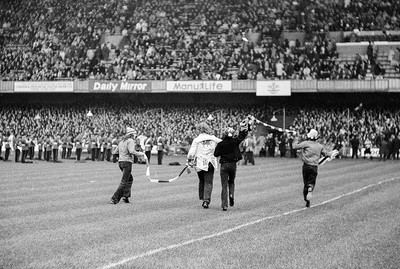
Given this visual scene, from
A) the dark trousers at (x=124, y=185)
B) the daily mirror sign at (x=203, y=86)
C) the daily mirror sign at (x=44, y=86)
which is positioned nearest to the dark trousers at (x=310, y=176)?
the dark trousers at (x=124, y=185)

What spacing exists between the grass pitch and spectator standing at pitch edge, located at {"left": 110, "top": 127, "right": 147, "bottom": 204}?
324 millimetres

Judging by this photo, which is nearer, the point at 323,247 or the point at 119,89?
the point at 323,247

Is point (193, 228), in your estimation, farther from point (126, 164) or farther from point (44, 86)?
point (44, 86)

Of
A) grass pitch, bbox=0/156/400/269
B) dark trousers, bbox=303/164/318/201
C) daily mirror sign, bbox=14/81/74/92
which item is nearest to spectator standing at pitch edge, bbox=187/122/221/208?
grass pitch, bbox=0/156/400/269

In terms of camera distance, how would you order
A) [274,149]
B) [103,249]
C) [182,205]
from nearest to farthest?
[103,249] < [182,205] < [274,149]

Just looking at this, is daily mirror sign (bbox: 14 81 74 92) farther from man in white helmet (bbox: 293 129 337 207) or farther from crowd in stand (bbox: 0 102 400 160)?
man in white helmet (bbox: 293 129 337 207)

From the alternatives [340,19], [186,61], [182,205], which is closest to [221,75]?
[186,61]

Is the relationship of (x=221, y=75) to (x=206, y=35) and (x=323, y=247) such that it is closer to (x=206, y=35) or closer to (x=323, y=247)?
(x=206, y=35)

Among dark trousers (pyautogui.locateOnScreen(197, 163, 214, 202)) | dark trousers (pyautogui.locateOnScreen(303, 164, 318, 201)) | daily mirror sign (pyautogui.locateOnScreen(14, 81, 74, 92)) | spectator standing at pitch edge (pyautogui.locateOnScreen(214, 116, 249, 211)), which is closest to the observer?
dark trousers (pyautogui.locateOnScreen(197, 163, 214, 202))

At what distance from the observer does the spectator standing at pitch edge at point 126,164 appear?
695 inches

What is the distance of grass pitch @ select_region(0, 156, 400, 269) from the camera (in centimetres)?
995

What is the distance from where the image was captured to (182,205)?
56.7 ft

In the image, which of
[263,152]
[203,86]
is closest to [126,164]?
[263,152]

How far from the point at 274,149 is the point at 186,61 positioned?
10.4 meters
